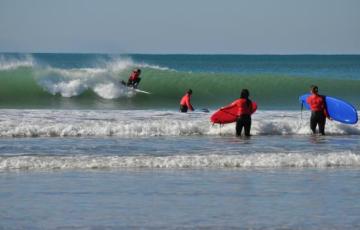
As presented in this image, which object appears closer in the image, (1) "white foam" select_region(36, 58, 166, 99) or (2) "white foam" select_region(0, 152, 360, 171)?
(2) "white foam" select_region(0, 152, 360, 171)

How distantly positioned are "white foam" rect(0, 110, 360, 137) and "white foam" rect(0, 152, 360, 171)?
5.11m

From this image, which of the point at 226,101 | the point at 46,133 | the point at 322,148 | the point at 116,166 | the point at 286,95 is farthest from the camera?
the point at 286,95

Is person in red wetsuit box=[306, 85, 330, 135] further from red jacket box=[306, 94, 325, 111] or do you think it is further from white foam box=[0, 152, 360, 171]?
white foam box=[0, 152, 360, 171]

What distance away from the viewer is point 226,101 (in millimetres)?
36312

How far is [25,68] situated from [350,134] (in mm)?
22189

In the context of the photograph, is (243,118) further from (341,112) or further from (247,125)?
(341,112)

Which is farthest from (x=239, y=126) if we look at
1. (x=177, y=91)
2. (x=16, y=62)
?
(x=16, y=62)

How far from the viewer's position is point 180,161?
48.7ft

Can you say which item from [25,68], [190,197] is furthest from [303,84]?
[190,197]

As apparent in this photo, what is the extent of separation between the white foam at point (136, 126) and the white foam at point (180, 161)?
16.8 feet

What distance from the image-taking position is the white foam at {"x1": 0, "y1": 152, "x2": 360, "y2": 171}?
14500mm

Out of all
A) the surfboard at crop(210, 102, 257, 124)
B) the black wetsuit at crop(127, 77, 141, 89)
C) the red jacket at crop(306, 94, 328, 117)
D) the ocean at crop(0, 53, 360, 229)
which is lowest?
the ocean at crop(0, 53, 360, 229)

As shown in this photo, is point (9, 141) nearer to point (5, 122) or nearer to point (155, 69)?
point (5, 122)

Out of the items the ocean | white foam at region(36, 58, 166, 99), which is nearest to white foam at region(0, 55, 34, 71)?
white foam at region(36, 58, 166, 99)
